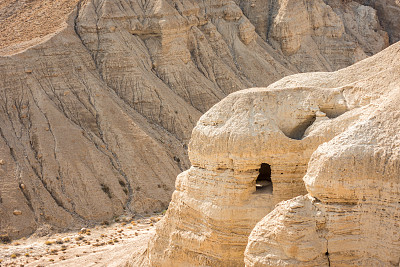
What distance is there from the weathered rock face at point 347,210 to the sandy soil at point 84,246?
1054cm

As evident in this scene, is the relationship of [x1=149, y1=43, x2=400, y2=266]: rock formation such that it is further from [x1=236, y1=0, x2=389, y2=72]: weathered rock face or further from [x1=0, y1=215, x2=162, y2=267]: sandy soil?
[x1=236, y1=0, x2=389, y2=72]: weathered rock face

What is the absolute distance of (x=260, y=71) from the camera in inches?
2309

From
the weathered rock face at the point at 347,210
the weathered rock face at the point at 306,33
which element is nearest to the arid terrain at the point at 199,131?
the weathered rock face at the point at 347,210

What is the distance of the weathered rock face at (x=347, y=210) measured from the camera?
15.2 metres

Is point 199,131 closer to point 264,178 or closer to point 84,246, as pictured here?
point 264,178

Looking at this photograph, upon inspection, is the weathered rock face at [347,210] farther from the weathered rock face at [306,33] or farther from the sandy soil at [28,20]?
the weathered rock face at [306,33]

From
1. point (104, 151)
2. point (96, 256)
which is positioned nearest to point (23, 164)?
point (104, 151)

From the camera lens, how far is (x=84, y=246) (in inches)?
1346

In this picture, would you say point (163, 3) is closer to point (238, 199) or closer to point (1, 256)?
point (1, 256)

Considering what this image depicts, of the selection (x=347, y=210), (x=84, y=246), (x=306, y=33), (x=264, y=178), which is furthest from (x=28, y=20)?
(x=347, y=210)

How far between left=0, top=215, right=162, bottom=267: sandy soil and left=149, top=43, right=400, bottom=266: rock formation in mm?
6329

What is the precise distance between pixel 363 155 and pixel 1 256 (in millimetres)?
22489

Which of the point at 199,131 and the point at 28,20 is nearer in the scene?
the point at 199,131

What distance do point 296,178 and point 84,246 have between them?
17.4 metres
